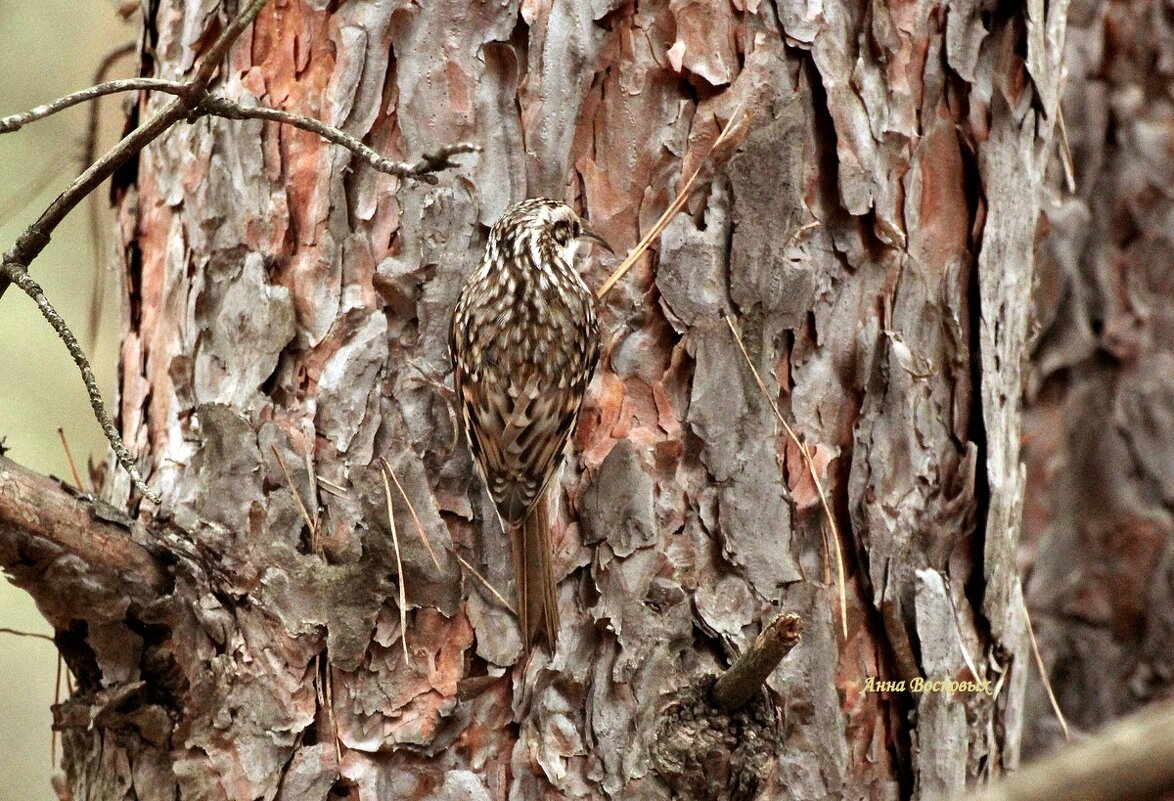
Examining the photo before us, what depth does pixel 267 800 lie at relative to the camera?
1.86 metres

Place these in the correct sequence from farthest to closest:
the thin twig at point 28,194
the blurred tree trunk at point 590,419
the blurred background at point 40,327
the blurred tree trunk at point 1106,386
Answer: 1. the blurred background at point 40,327
2. the blurred tree trunk at point 1106,386
3. the thin twig at point 28,194
4. the blurred tree trunk at point 590,419

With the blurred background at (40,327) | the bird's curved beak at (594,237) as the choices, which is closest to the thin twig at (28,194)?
the blurred background at (40,327)

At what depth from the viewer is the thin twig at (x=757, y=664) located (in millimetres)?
1550

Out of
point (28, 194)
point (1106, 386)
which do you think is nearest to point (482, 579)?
point (28, 194)

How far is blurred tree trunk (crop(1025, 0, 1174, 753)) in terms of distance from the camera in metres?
3.39

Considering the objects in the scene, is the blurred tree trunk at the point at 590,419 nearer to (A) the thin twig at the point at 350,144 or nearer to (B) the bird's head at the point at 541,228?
(B) the bird's head at the point at 541,228

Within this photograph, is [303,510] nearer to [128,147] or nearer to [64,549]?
[64,549]

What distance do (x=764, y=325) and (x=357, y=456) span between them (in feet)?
2.24

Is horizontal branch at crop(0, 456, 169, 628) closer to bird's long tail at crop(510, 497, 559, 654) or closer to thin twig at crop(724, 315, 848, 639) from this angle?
bird's long tail at crop(510, 497, 559, 654)

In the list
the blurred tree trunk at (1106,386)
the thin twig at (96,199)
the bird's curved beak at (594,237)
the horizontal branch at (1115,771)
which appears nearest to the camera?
the horizontal branch at (1115,771)

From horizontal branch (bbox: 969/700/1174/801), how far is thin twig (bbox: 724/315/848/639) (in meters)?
1.34

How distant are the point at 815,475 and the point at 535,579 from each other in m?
0.48

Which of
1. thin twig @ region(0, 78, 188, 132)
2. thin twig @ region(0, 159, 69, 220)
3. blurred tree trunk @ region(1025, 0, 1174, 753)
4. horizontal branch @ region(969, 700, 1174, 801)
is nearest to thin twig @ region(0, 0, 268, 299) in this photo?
thin twig @ region(0, 78, 188, 132)

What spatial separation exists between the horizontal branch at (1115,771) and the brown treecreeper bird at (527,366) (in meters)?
1.30
